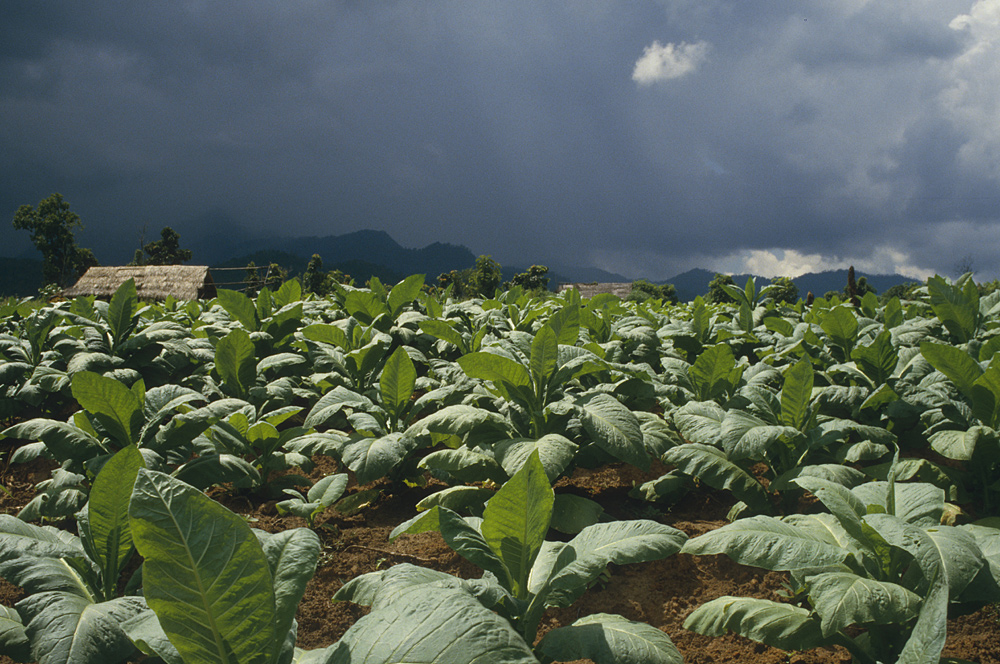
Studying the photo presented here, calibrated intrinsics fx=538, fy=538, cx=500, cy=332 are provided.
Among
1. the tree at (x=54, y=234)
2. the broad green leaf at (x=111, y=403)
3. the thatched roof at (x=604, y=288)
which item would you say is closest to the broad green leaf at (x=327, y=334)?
the broad green leaf at (x=111, y=403)

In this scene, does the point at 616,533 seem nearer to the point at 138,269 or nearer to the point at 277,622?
the point at 277,622

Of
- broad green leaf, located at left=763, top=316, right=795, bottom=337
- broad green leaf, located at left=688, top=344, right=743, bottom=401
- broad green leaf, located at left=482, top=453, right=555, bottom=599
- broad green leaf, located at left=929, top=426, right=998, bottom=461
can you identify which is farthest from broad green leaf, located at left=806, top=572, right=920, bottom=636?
broad green leaf, located at left=763, top=316, right=795, bottom=337

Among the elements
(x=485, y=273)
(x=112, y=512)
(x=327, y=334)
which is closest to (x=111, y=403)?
(x=112, y=512)

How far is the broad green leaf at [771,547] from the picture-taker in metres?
1.61

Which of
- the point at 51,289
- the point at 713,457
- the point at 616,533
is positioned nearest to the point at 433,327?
the point at 713,457

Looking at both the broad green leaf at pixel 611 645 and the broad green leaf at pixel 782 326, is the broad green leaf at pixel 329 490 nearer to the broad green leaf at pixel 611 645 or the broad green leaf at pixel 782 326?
the broad green leaf at pixel 611 645

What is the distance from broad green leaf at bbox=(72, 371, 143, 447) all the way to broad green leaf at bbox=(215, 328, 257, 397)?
0.90m

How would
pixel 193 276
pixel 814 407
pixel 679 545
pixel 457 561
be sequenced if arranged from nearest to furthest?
pixel 679 545
pixel 457 561
pixel 814 407
pixel 193 276

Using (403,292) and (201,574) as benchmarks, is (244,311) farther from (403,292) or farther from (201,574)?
(201,574)

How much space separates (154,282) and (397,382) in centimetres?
1741

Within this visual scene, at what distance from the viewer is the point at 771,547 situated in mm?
1646

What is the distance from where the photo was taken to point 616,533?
1.76 meters

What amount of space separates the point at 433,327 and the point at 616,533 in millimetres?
2398

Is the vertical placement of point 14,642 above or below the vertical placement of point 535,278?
below
